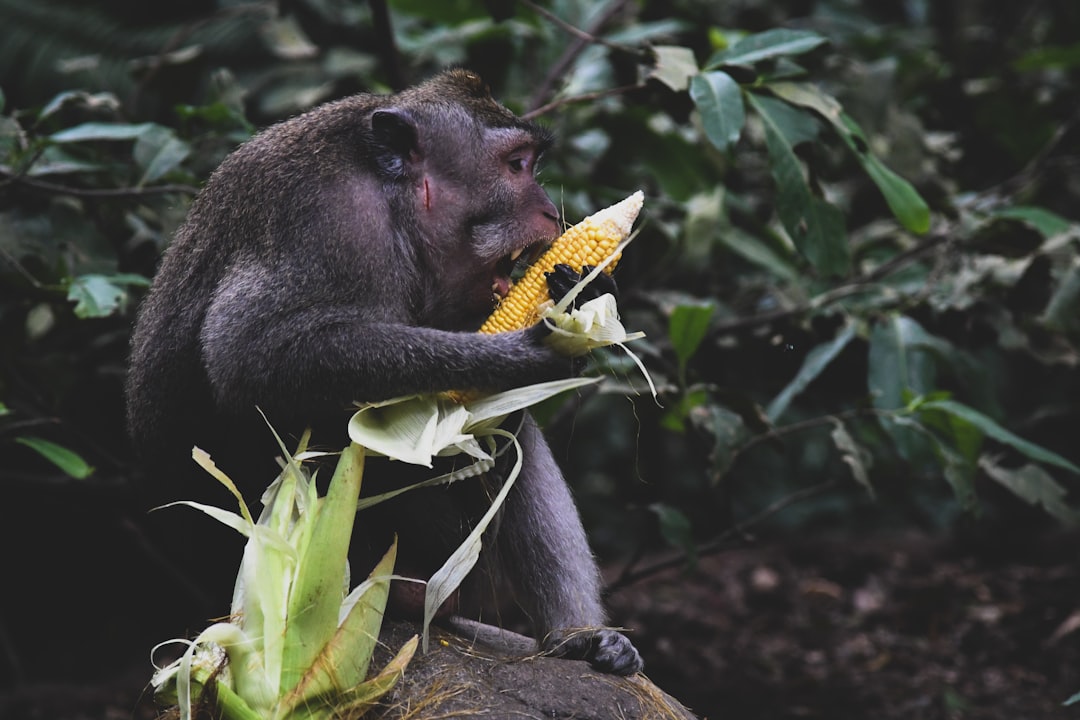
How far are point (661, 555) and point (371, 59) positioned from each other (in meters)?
4.35

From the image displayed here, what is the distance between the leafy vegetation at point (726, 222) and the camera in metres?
4.81

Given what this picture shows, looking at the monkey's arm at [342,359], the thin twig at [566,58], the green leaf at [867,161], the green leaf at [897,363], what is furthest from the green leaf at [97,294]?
the green leaf at [897,363]

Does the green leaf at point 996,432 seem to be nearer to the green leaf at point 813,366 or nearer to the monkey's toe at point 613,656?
the green leaf at point 813,366

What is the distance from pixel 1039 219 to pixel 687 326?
1.90 m

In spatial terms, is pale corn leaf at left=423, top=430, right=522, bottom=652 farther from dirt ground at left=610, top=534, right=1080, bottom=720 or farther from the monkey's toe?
dirt ground at left=610, top=534, right=1080, bottom=720

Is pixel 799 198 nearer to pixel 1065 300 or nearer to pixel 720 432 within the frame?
pixel 720 432

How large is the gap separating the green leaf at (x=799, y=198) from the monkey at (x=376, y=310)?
112 centimetres

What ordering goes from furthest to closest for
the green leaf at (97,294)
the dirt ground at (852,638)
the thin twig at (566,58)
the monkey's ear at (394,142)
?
the thin twig at (566,58) → the dirt ground at (852,638) → the green leaf at (97,294) → the monkey's ear at (394,142)

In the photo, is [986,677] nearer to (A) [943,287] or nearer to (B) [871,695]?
(B) [871,695]

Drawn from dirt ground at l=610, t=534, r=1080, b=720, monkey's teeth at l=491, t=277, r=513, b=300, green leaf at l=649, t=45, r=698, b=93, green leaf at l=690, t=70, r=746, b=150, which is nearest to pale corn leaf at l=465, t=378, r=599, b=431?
monkey's teeth at l=491, t=277, r=513, b=300

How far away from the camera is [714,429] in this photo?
193 inches

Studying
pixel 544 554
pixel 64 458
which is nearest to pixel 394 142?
pixel 544 554

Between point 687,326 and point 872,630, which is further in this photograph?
point 872,630

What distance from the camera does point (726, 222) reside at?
20.9 ft
